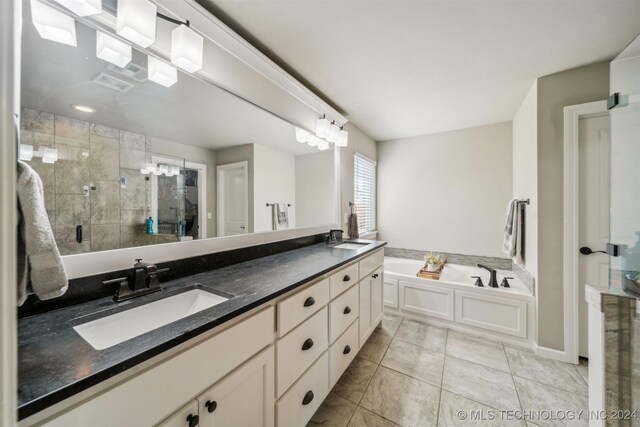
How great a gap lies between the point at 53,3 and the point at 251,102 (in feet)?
3.00

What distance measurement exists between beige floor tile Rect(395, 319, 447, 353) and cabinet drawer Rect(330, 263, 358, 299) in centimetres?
105

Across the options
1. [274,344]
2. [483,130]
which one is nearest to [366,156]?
[483,130]

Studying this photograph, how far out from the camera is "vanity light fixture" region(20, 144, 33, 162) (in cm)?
79

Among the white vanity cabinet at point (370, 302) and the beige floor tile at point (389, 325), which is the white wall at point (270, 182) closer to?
the white vanity cabinet at point (370, 302)

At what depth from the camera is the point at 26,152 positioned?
0.81 m

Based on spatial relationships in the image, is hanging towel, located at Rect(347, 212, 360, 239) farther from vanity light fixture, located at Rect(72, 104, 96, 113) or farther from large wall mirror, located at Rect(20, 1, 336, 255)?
vanity light fixture, located at Rect(72, 104, 96, 113)

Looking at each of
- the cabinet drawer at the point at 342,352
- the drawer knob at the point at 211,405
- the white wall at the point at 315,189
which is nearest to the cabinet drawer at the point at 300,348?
the cabinet drawer at the point at 342,352

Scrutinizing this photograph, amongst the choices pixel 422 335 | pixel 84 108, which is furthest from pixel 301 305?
pixel 422 335

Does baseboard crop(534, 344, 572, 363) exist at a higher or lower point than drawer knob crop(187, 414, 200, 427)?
lower

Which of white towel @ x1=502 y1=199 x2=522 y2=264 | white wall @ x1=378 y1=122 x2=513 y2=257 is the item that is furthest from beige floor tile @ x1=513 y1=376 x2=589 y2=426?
white wall @ x1=378 y1=122 x2=513 y2=257

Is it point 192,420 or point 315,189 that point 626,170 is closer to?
point 315,189

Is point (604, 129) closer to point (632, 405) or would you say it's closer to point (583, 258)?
point (583, 258)

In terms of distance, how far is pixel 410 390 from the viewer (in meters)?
1.63

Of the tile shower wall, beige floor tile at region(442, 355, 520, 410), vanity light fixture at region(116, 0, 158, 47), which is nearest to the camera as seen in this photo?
the tile shower wall
